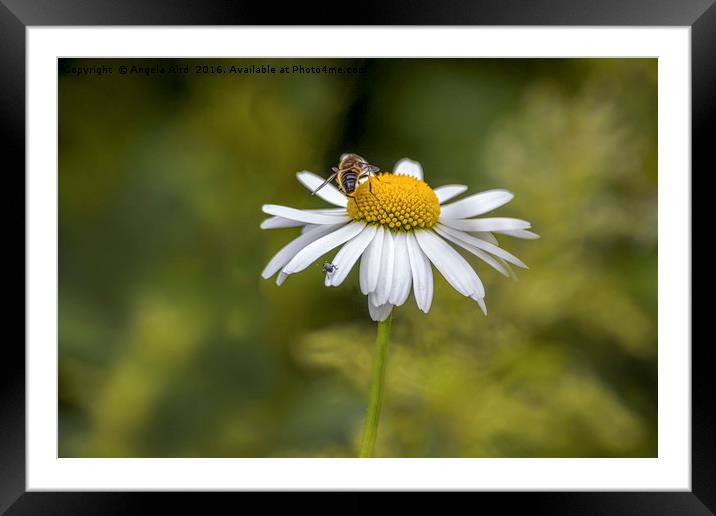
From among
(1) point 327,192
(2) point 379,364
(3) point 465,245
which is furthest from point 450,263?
(1) point 327,192

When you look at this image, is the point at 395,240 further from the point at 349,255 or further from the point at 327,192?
the point at 327,192

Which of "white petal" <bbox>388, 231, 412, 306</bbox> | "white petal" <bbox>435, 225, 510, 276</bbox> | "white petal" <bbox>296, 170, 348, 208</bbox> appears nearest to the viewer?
"white petal" <bbox>388, 231, 412, 306</bbox>

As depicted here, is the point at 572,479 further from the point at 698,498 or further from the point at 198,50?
the point at 198,50

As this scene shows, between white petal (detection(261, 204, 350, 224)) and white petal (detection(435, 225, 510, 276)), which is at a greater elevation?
white petal (detection(261, 204, 350, 224))

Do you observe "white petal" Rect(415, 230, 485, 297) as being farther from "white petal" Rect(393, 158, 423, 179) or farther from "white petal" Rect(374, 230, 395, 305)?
"white petal" Rect(393, 158, 423, 179)

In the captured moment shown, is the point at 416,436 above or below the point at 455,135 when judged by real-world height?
below

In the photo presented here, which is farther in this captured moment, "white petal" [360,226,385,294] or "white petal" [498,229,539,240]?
"white petal" [498,229,539,240]

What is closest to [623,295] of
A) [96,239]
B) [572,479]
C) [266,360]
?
[572,479]

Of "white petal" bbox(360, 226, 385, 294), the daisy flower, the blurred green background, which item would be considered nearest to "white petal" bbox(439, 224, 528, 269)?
the daisy flower

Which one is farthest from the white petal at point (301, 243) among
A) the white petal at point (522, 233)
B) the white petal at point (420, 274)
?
the white petal at point (522, 233)
